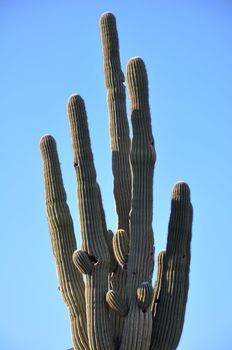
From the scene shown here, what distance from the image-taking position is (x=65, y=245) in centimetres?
1158

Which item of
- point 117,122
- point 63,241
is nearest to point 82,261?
point 63,241

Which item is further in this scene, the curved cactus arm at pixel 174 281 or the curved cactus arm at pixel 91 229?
the curved cactus arm at pixel 174 281

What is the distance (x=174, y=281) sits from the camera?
455 inches

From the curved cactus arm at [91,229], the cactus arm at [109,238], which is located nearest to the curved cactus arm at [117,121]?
the cactus arm at [109,238]

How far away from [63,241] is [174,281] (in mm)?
1707

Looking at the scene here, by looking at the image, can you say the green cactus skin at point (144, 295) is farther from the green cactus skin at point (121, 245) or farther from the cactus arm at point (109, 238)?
the cactus arm at point (109, 238)

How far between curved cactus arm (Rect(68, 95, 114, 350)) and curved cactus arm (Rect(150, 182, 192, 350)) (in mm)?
791

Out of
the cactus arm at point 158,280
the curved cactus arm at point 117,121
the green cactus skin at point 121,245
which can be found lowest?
the cactus arm at point 158,280

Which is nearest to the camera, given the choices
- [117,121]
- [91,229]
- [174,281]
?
[91,229]

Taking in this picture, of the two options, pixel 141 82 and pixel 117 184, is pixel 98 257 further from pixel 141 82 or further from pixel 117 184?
pixel 141 82

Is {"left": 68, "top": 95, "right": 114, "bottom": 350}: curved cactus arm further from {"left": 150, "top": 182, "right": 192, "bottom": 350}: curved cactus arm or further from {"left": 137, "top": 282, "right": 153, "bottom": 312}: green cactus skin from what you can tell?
{"left": 150, "top": 182, "right": 192, "bottom": 350}: curved cactus arm

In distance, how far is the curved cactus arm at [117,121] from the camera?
12.2 meters

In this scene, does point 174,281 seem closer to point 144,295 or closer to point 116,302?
point 144,295

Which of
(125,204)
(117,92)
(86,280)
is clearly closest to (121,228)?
(125,204)
